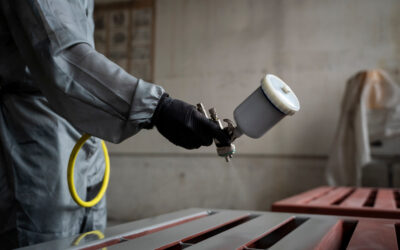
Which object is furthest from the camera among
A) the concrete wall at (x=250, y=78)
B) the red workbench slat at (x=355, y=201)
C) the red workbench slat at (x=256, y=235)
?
the concrete wall at (x=250, y=78)

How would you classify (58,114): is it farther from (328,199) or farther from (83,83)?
(328,199)

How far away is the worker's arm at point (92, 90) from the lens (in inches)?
27.2

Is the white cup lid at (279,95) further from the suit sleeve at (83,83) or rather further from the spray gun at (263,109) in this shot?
the suit sleeve at (83,83)

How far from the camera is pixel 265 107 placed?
692 millimetres

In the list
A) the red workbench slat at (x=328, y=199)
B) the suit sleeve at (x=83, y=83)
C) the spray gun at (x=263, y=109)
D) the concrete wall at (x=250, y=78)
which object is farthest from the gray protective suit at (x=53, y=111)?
the concrete wall at (x=250, y=78)

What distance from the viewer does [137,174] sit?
12.9 feet

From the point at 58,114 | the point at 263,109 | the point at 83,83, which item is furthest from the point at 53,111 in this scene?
the point at 263,109

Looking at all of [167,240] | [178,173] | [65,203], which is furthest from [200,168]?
[167,240]

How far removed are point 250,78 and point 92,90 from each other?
3019 millimetres

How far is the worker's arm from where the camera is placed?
27.2 inches

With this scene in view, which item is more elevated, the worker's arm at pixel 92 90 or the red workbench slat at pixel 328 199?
the worker's arm at pixel 92 90

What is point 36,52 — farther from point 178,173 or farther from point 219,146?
point 178,173

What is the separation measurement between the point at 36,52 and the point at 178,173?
314 cm

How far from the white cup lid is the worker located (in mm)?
125
